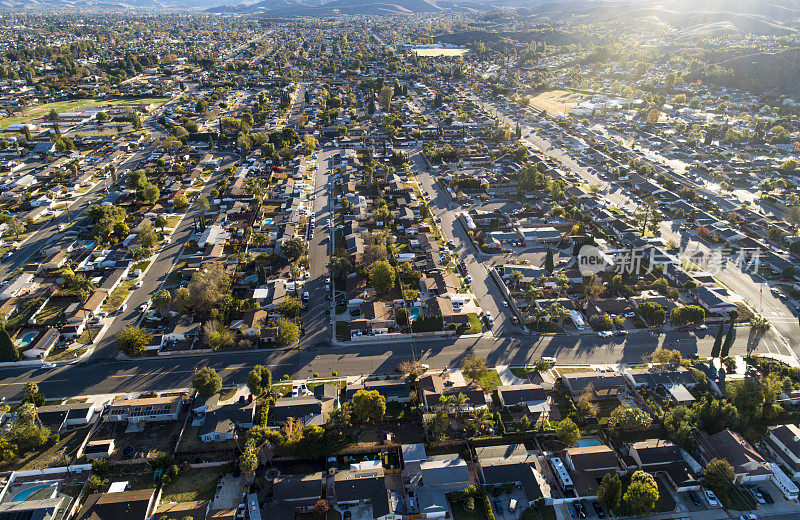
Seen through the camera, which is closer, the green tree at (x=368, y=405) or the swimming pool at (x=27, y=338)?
the green tree at (x=368, y=405)

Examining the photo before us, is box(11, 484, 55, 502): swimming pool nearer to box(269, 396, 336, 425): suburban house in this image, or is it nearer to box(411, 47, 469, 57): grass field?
box(269, 396, 336, 425): suburban house

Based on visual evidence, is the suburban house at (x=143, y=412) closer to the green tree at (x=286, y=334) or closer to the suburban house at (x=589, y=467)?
the green tree at (x=286, y=334)

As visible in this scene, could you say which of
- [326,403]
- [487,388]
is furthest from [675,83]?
[326,403]

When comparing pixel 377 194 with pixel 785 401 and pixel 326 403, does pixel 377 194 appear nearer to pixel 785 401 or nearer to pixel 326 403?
pixel 326 403

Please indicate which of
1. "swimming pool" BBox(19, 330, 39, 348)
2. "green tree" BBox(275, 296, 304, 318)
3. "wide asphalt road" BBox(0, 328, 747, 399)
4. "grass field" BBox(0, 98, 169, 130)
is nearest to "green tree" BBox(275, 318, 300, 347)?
"wide asphalt road" BBox(0, 328, 747, 399)

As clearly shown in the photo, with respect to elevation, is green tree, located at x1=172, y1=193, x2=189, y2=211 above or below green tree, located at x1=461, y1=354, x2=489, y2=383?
above

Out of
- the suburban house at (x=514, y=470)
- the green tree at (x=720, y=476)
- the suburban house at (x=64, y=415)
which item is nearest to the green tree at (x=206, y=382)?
the suburban house at (x=64, y=415)
